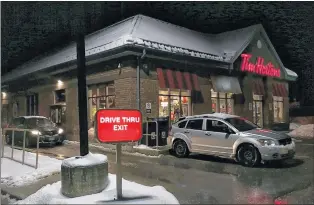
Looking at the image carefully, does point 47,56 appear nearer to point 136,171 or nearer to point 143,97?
point 143,97

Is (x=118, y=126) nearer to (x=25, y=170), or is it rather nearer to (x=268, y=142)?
(x=25, y=170)

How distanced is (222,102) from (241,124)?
1012 millimetres

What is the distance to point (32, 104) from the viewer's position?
774cm

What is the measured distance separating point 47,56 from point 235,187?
584cm

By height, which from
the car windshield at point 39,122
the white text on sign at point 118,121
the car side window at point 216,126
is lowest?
the car side window at point 216,126

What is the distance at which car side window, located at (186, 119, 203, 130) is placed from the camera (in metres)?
8.52

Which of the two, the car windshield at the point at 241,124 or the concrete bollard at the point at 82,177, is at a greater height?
the car windshield at the point at 241,124

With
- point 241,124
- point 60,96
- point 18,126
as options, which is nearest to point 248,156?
point 241,124

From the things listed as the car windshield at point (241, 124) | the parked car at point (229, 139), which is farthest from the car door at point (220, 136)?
the car windshield at point (241, 124)

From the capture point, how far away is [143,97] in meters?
8.59

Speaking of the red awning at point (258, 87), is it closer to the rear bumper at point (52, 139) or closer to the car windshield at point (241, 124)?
the car windshield at point (241, 124)

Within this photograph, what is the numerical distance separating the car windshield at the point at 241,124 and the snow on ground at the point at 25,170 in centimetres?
479

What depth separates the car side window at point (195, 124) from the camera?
8.52 meters

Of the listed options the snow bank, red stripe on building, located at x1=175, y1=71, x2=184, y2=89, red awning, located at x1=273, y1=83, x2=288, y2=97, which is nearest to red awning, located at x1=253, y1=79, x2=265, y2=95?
red awning, located at x1=273, y1=83, x2=288, y2=97
